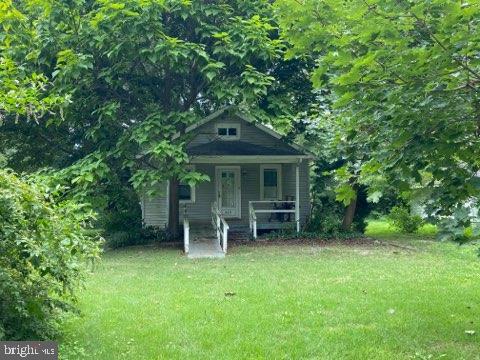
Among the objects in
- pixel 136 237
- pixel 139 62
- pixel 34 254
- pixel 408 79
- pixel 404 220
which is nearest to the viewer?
pixel 34 254

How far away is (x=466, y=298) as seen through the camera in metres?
7.33

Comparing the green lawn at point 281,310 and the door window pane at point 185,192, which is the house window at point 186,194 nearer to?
the door window pane at point 185,192

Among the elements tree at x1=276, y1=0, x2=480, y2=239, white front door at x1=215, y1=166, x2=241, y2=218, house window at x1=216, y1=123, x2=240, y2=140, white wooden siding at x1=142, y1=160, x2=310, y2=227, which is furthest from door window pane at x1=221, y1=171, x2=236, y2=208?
tree at x1=276, y1=0, x2=480, y2=239

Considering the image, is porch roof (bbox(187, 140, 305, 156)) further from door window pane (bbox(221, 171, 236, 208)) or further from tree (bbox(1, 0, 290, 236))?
tree (bbox(1, 0, 290, 236))

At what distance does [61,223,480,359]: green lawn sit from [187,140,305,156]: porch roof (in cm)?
539

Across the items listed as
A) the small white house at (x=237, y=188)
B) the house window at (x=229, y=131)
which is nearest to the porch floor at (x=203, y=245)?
the small white house at (x=237, y=188)

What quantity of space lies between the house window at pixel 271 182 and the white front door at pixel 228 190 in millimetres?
904

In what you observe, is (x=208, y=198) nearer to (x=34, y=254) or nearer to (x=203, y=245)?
(x=203, y=245)

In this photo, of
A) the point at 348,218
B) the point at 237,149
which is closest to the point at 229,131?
the point at 237,149

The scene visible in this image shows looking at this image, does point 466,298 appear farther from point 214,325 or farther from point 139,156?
point 139,156

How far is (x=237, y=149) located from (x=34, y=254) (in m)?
13.0

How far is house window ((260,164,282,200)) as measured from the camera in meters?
18.9

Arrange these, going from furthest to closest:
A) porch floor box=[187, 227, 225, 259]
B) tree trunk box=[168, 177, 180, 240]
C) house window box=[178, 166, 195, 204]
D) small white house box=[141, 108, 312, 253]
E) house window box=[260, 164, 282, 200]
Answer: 1. house window box=[260, 164, 282, 200]
2. house window box=[178, 166, 195, 204]
3. small white house box=[141, 108, 312, 253]
4. tree trunk box=[168, 177, 180, 240]
5. porch floor box=[187, 227, 225, 259]

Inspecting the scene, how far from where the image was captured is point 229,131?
61.0 feet
